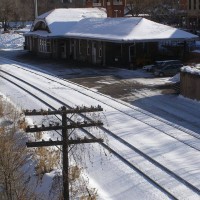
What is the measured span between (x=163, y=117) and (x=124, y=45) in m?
21.3

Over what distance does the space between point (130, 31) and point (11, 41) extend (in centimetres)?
3330

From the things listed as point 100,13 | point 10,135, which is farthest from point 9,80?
point 100,13

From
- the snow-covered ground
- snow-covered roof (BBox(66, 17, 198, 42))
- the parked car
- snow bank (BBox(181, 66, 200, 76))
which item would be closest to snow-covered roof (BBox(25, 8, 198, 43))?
snow-covered roof (BBox(66, 17, 198, 42))

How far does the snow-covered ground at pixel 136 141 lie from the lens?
14.4 m

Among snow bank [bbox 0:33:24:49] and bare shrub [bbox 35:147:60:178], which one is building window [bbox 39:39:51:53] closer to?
snow bank [bbox 0:33:24:49]

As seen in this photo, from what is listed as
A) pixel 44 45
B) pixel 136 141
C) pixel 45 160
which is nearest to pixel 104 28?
pixel 44 45

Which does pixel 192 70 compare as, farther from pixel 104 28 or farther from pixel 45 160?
pixel 104 28

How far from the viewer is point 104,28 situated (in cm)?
4888

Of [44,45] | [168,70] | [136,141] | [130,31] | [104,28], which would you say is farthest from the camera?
[44,45]

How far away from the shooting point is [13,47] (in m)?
70.4

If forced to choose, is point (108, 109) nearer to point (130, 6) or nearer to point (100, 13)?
point (100, 13)

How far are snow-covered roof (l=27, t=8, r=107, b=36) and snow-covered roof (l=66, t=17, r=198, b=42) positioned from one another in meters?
3.76

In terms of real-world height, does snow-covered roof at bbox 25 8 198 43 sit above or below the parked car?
above

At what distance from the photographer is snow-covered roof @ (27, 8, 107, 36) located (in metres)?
56.0
